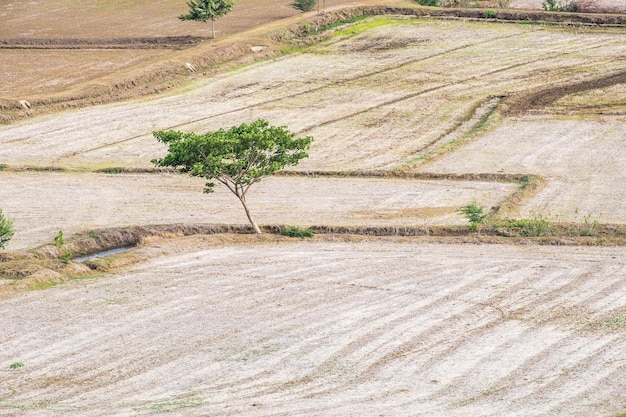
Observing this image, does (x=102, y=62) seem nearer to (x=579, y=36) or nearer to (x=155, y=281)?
(x=579, y=36)

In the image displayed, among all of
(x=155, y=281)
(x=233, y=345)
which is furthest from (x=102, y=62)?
(x=233, y=345)

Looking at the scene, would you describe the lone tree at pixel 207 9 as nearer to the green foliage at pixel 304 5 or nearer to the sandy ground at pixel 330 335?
the green foliage at pixel 304 5

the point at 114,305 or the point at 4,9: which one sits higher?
the point at 4,9

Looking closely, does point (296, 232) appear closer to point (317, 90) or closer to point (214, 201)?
point (214, 201)

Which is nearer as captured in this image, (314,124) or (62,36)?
(314,124)

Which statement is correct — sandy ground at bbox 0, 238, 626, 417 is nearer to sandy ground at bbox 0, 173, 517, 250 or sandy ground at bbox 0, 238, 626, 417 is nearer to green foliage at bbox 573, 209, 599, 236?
green foliage at bbox 573, 209, 599, 236

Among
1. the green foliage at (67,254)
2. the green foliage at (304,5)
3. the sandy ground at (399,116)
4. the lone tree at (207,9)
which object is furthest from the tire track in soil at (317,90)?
the green foliage at (304,5)
